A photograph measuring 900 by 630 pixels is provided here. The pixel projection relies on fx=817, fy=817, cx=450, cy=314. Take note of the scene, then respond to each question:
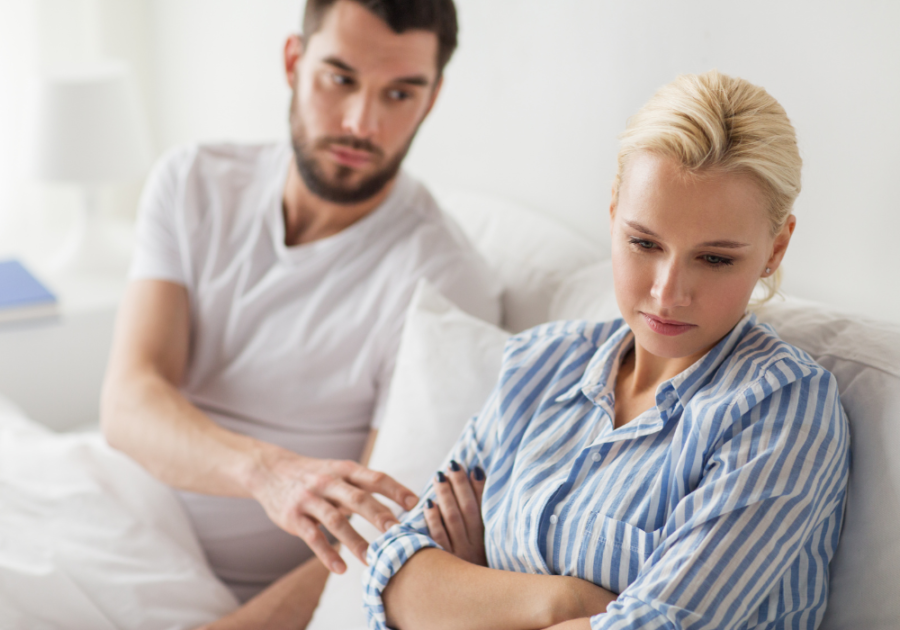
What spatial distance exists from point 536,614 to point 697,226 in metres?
0.39

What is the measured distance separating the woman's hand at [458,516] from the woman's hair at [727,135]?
0.42m

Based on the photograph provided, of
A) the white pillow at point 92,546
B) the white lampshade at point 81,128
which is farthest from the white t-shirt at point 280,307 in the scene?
the white lampshade at point 81,128

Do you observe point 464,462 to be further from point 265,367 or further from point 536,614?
point 265,367

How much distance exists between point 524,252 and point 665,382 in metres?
0.63

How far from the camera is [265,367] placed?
137cm

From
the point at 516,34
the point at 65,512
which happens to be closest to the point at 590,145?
the point at 516,34

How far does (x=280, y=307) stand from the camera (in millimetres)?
1413

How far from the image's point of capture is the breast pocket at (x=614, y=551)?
748mm

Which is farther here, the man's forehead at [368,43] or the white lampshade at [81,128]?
the white lampshade at [81,128]

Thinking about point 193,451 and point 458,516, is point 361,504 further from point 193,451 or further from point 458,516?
point 193,451

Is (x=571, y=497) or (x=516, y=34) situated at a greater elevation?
(x=516, y=34)

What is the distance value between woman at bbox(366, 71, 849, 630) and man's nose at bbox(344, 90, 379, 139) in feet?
2.01

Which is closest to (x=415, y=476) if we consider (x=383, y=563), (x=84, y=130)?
(x=383, y=563)

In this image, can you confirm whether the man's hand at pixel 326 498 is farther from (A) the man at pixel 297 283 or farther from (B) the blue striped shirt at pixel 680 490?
(A) the man at pixel 297 283
